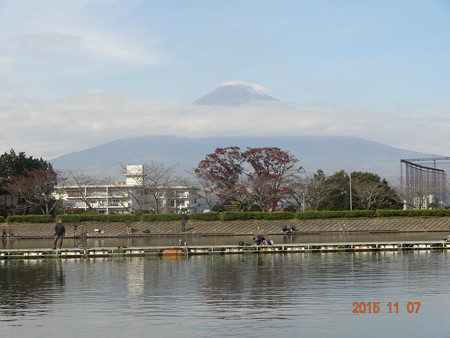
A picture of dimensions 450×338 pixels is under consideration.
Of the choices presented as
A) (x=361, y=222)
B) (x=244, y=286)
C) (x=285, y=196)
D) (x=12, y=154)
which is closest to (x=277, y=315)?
(x=244, y=286)

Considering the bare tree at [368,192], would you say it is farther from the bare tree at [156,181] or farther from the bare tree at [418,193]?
the bare tree at [156,181]

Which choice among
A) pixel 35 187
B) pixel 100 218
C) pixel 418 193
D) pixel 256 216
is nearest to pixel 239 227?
pixel 256 216

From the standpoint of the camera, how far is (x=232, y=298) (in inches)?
725

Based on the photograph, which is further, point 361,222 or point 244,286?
point 361,222

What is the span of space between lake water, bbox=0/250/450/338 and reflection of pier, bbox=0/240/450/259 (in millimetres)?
3813

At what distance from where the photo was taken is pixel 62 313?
16844 millimetres

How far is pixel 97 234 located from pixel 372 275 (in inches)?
1686

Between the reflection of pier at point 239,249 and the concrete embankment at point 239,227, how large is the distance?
2387 cm

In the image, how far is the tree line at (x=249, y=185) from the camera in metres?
68.9

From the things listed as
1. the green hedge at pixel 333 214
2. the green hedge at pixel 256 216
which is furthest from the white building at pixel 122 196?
the green hedge at pixel 333 214

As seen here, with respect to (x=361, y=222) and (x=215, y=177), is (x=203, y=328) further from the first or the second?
(x=215, y=177)

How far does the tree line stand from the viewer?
68.9 meters

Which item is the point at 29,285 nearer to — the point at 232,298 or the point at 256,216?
the point at 232,298

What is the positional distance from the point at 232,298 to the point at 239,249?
51.3ft
